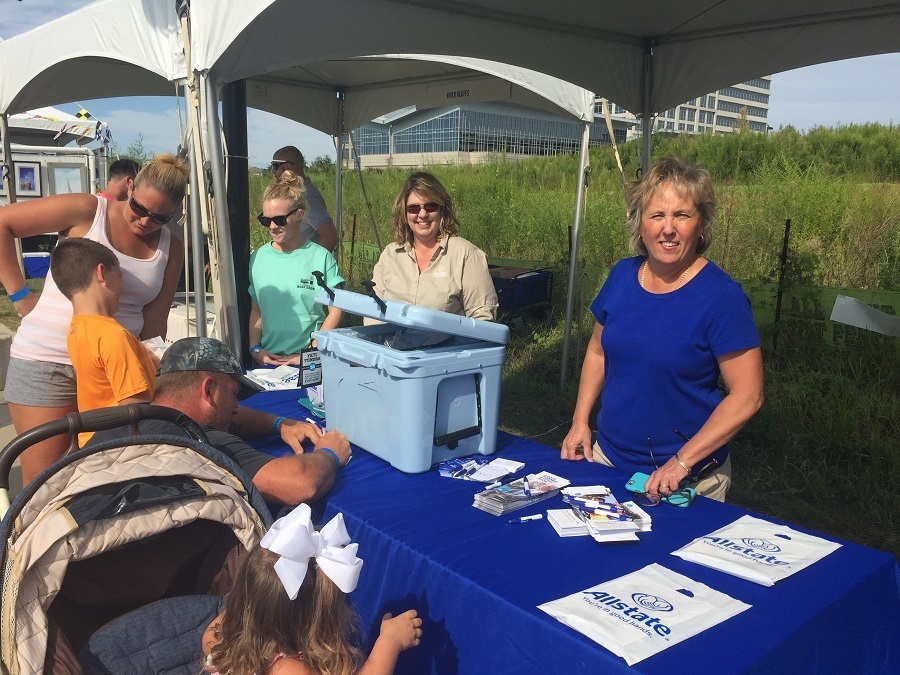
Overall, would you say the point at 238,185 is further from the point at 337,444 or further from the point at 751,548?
the point at 751,548

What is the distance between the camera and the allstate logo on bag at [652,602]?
1293mm

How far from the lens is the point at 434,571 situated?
149 cm

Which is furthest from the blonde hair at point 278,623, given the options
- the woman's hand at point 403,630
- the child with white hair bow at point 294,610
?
the woman's hand at point 403,630

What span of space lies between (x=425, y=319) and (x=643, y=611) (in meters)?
0.95

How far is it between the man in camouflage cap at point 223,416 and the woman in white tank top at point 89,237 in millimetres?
813

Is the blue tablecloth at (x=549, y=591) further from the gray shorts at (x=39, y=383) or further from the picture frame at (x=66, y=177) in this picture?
the picture frame at (x=66, y=177)

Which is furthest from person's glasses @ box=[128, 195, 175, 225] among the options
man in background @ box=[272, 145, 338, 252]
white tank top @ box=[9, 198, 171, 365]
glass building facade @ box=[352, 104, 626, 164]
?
glass building facade @ box=[352, 104, 626, 164]

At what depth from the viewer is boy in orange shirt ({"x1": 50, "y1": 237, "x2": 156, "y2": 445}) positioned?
2.05 m

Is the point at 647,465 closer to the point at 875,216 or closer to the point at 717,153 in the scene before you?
the point at 875,216

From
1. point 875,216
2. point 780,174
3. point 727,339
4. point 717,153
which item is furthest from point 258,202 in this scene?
point 727,339

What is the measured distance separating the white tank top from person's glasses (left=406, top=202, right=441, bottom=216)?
103 centimetres

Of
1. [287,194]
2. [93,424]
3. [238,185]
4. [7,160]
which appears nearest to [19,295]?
[287,194]

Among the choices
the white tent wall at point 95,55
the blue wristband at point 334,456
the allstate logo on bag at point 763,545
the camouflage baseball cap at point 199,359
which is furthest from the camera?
the white tent wall at point 95,55

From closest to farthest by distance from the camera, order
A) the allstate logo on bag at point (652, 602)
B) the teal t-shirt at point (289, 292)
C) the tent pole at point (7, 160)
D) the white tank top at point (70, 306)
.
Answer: the allstate logo on bag at point (652, 602) < the white tank top at point (70, 306) < the teal t-shirt at point (289, 292) < the tent pole at point (7, 160)
